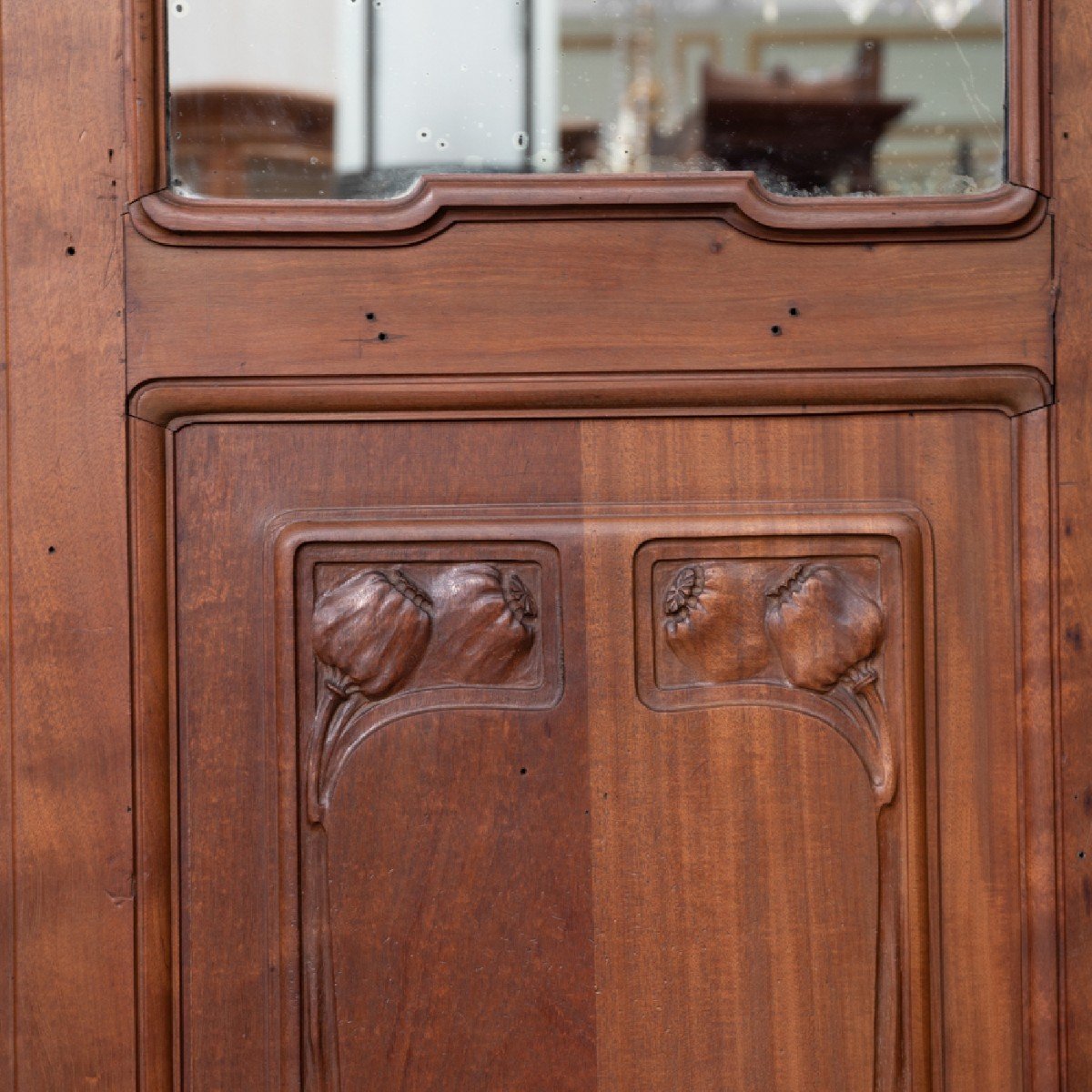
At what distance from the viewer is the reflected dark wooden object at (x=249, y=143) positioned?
78 cm

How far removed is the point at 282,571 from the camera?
78 centimetres

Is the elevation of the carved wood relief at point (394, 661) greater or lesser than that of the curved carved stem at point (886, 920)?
greater

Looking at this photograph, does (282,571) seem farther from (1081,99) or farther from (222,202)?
(1081,99)

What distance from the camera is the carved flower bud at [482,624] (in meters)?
0.78

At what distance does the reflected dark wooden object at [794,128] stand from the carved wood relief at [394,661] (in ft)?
1.00

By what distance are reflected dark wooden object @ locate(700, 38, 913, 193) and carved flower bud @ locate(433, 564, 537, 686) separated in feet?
1.07

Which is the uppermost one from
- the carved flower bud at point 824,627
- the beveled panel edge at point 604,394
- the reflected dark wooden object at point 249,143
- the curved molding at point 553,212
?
the reflected dark wooden object at point 249,143

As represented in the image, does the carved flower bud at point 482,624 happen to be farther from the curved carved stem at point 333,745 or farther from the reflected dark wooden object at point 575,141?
the reflected dark wooden object at point 575,141

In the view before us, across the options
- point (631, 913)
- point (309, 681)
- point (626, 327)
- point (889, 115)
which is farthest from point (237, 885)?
point (889, 115)

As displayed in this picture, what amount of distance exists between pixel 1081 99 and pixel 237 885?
0.79 m

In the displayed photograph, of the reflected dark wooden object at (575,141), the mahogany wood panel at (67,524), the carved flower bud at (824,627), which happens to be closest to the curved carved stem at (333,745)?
the mahogany wood panel at (67,524)

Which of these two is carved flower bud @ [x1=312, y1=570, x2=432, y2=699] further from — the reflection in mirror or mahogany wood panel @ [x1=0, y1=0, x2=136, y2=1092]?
the reflection in mirror

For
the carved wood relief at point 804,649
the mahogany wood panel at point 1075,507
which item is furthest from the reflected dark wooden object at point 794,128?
the carved wood relief at point 804,649

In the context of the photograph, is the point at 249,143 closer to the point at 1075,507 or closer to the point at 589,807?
the point at 589,807
